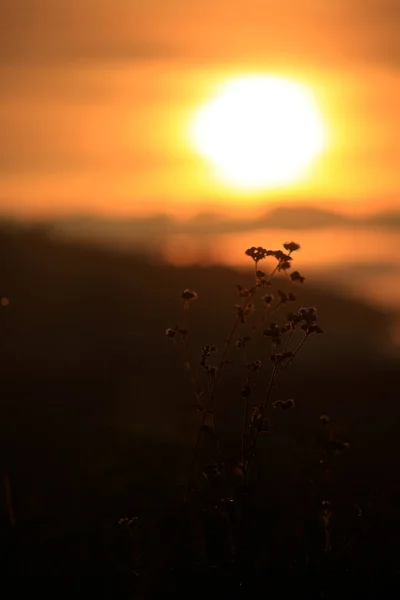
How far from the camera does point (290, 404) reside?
6.13 meters

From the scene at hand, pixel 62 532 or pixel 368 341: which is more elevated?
pixel 368 341

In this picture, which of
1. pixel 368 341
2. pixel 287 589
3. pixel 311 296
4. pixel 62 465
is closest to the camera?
pixel 287 589

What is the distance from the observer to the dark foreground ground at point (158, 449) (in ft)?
19.9

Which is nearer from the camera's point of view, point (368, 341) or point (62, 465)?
point (62, 465)

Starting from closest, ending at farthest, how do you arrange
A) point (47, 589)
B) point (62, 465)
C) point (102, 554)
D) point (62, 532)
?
point (47, 589), point (102, 554), point (62, 532), point (62, 465)

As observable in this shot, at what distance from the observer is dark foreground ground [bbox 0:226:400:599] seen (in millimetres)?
6078

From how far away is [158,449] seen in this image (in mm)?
9859

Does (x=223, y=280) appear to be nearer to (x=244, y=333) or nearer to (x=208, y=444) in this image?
(x=244, y=333)

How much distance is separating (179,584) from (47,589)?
1.06 metres

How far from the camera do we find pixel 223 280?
20.0 m

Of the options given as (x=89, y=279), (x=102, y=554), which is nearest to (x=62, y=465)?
(x=102, y=554)

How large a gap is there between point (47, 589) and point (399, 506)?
3.43 meters

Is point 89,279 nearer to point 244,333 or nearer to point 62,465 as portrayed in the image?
point 244,333

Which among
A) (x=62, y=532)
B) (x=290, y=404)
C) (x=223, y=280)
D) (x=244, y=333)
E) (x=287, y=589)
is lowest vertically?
(x=287, y=589)
